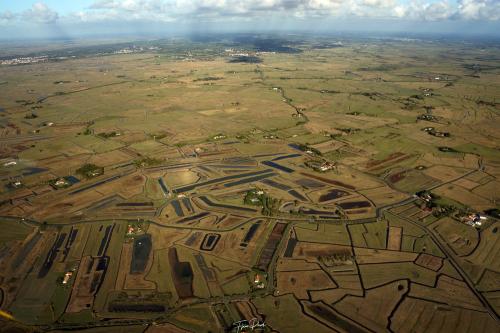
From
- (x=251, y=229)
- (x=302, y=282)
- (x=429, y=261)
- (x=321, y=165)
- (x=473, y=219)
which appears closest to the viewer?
(x=302, y=282)

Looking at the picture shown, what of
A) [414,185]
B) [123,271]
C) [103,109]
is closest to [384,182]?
[414,185]

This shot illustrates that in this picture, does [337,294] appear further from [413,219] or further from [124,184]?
[124,184]

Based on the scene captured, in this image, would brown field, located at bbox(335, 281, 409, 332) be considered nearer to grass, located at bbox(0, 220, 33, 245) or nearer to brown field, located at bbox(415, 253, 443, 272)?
brown field, located at bbox(415, 253, 443, 272)

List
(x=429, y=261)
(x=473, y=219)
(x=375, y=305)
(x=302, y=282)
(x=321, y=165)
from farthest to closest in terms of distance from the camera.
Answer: (x=321, y=165) < (x=473, y=219) < (x=429, y=261) < (x=302, y=282) < (x=375, y=305)

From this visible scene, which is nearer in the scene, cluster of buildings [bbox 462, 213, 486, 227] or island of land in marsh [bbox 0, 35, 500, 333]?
island of land in marsh [bbox 0, 35, 500, 333]

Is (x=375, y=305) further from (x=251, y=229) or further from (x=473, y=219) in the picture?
Answer: (x=473, y=219)

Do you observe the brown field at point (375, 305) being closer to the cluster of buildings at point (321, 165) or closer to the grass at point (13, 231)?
the cluster of buildings at point (321, 165)

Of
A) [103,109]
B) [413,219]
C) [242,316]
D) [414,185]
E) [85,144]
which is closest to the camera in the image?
[242,316]

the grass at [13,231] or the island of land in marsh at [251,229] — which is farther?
the grass at [13,231]

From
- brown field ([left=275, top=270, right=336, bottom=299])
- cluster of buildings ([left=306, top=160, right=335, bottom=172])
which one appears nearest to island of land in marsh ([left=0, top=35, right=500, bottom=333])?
brown field ([left=275, top=270, right=336, bottom=299])

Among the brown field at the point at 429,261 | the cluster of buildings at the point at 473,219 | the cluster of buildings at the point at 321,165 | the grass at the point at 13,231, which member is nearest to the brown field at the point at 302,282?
the brown field at the point at 429,261

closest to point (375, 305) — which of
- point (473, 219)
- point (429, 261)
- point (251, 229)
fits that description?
point (429, 261)
